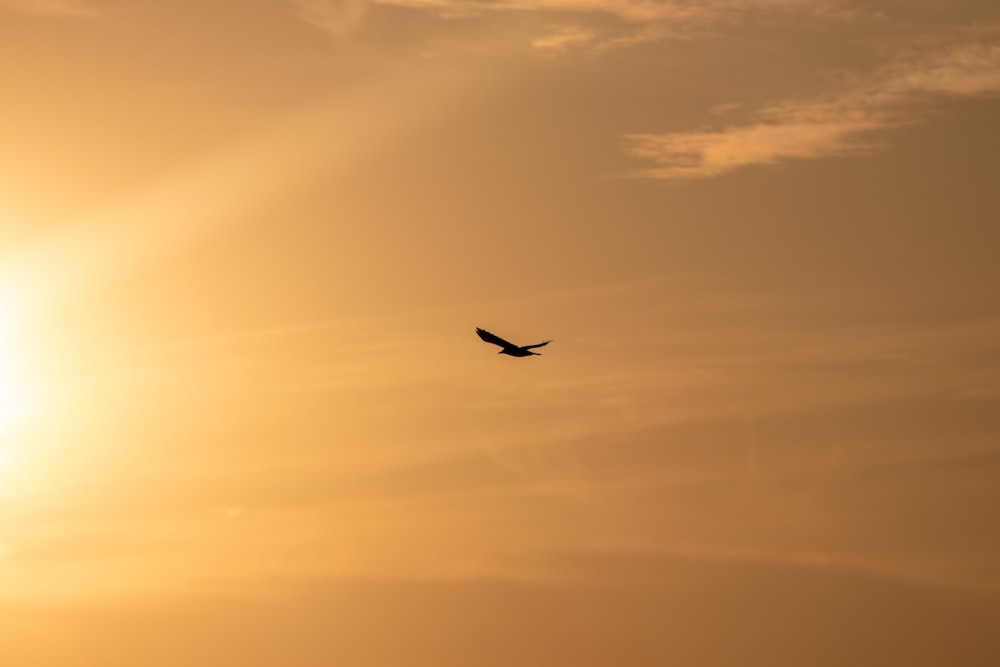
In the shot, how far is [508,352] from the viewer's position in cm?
13688
